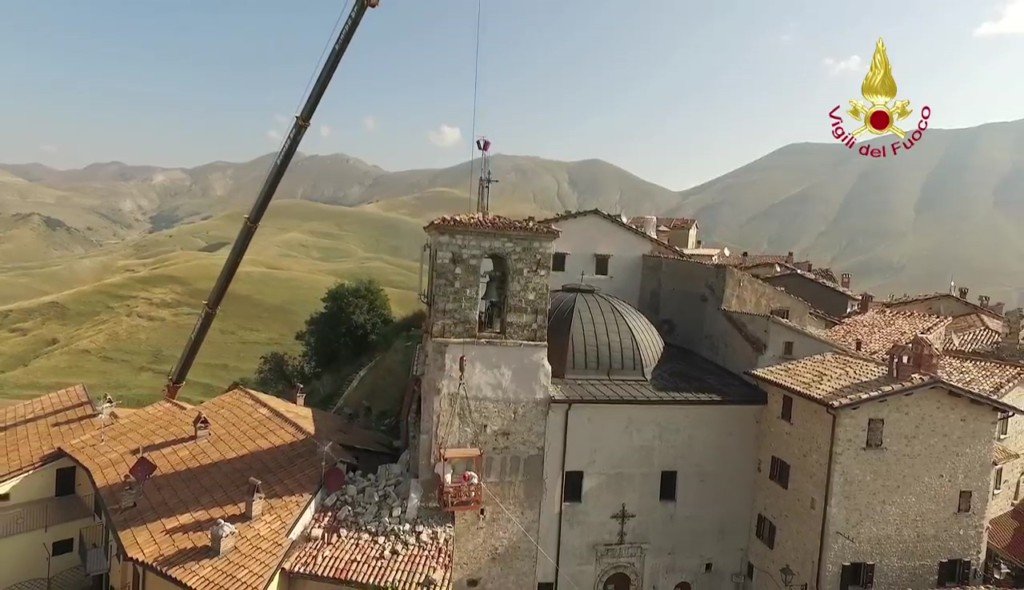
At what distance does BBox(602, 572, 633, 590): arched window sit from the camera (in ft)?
70.9

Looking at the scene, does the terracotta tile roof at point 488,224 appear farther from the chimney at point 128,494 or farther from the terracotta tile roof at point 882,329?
the terracotta tile roof at point 882,329

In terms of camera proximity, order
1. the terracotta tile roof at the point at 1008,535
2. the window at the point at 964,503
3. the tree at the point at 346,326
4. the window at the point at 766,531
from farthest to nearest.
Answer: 1. the tree at the point at 346,326
2. the terracotta tile roof at the point at 1008,535
3. the window at the point at 766,531
4. the window at the point at 964,503

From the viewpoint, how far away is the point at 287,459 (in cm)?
2116

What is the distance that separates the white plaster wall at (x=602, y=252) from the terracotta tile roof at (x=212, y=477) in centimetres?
1279

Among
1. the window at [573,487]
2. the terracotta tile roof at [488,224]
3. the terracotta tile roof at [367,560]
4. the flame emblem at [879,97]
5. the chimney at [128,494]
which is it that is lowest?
the terracotta tile roof at [367,560]

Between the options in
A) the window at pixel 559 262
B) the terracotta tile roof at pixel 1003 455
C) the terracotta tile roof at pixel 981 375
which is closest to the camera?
the terracotta tile roof at pixel 981 375

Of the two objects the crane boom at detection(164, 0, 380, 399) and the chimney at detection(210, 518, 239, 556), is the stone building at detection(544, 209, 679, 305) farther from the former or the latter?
the chimney at detection(210, 518, 239, 556)

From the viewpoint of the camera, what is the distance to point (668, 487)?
2189 centimetres

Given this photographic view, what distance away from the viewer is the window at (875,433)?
61.1 feet

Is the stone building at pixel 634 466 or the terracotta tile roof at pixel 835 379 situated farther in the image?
the stone building at pixel 634 466

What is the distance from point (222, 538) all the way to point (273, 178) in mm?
18080

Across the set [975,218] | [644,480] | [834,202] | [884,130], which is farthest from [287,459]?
[834,202]

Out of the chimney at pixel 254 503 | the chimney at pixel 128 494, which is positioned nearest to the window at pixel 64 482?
the chimney at pixel 128 494

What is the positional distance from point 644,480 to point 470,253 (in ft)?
31.6
